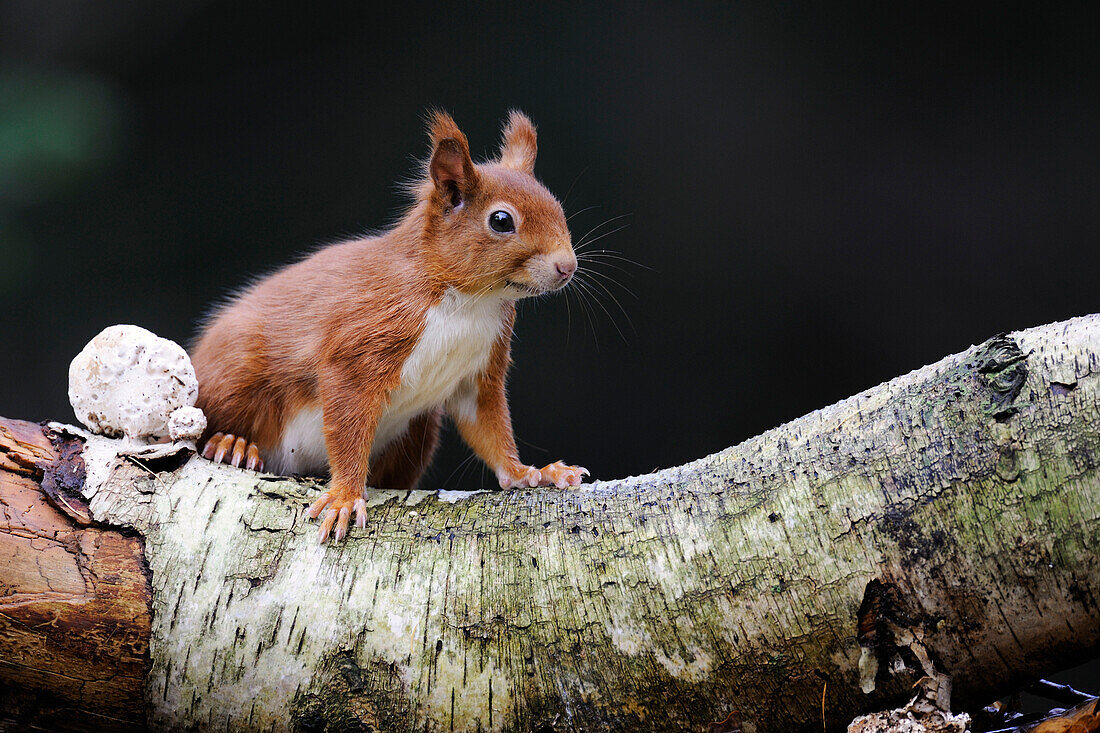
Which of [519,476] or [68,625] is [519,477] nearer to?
[519,476]

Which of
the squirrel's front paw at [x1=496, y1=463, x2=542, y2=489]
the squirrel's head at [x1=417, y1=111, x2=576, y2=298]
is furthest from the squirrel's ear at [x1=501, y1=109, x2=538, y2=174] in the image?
the squirrel's front paw at [x1=496, y1=463, x2=542, y2=489]

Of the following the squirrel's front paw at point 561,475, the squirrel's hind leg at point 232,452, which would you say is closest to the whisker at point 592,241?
the squirrel's front paw at point 561,475

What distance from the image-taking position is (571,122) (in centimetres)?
305

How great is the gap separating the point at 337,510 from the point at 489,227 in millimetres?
591

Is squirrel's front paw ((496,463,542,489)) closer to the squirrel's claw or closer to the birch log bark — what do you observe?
the squirrel's claw

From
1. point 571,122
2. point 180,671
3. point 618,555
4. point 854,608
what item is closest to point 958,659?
point 854,608

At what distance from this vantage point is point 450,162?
1.72 meters

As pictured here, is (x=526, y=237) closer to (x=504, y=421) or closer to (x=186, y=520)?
(x=504, y=421)

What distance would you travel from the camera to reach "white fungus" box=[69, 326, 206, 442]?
5.39 ft

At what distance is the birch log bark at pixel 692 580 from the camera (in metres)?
1.21

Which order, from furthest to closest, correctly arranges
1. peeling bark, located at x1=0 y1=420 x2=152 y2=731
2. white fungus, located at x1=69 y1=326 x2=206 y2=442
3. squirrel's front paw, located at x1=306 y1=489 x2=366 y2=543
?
1. white fungus, located at x1=69 y1=326 x2=206 y2=442
2. squirrel's front paw, located at x1=306 y1=489 x2=366 y2=543
3. peeling bark, located at x1=0 y1=420 x2=152 y2=731

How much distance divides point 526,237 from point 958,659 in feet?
3.27

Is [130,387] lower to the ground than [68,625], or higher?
higher

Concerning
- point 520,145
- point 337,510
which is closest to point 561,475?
point 337,510
